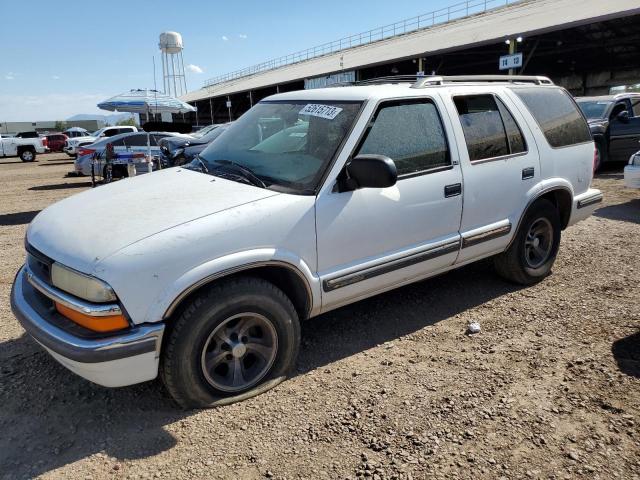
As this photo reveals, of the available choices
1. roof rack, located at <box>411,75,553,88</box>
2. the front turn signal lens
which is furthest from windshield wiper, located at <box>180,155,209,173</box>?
roof rack, located at <box>411,75,553,88</box>

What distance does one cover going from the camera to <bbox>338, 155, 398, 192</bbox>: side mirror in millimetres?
2975

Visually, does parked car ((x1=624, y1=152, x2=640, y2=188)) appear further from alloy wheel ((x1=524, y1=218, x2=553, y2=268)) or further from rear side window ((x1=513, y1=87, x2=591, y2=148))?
alloy wheel ((x1=524, y1=218, x2=553, y2=268))

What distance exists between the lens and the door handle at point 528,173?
4.21 m

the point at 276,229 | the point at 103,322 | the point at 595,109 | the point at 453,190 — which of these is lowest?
the point at 103,322

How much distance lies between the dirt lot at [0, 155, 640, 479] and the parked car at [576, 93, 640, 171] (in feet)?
25.9

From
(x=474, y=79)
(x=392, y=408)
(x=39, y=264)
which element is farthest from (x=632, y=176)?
(x=39, y=264)

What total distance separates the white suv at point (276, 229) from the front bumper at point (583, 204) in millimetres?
560

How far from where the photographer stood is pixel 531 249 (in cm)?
469

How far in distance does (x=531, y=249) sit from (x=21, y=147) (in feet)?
94.9

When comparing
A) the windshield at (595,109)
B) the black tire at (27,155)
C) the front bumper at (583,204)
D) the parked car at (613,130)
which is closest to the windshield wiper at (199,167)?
the front bumper at (583,204)

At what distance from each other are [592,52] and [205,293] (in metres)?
30.5

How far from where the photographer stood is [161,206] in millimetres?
2932

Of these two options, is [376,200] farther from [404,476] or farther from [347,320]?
[404,476]

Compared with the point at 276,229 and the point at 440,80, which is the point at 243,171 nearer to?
the point at 276,229
